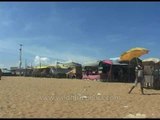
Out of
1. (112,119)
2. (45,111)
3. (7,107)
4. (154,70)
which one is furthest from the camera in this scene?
(154,70)

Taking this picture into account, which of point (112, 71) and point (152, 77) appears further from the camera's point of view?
point (112, 71)

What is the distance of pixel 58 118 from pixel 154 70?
12.4 metres

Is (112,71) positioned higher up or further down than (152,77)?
higher up

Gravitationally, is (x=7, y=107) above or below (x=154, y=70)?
below

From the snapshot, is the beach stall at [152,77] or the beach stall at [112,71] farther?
the beach stall at [112,71]

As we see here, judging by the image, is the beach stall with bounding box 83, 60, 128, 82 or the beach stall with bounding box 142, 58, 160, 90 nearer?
the beach stall with bounding box 142, 58, 160, 90

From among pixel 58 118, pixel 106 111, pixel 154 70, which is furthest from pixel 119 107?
pixel 154 70

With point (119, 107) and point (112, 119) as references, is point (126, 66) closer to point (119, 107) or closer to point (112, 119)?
point (119, 107)

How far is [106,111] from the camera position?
478 inches

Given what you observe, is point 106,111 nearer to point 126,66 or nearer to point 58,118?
point 58,118

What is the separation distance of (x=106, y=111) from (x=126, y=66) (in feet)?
81.2

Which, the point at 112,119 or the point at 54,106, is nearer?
the point at 112,119

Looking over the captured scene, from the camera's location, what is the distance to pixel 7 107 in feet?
42.5

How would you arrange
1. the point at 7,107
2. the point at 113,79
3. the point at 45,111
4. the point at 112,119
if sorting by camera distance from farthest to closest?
the point at 113,79
the point at 7,107
the point at 45,111
the point at 112,119
